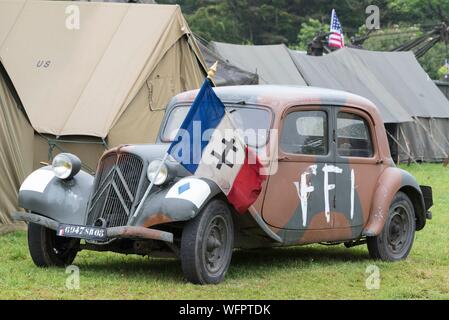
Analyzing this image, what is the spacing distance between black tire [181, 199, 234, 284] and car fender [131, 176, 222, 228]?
121 mm

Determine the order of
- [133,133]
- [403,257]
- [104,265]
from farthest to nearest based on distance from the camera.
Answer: [133,133] < [403,257] < [104,265]

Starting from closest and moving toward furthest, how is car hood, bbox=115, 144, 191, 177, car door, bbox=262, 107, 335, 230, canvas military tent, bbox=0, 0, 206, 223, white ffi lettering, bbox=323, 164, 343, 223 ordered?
car hood, bbox=115, 144, 191, 177 < car door, bbox=262, 107, 335, 230 < white ffi lettering, bbox=323, 164, 343, 223 < canvas military tent, bbox=0, 0, 206, 223

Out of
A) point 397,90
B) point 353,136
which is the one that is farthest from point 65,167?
point 397,90

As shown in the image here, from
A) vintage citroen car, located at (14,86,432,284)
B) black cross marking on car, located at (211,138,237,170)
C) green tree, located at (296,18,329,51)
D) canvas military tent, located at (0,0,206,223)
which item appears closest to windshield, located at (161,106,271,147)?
vintage citroen car, located at (14,86,432,284)

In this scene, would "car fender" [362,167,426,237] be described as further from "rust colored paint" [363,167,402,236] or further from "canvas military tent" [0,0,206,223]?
"canvas military tent" [0,0,206,223]

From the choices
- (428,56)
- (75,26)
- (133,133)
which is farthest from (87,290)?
(428,56)

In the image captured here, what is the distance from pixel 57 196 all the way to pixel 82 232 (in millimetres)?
683

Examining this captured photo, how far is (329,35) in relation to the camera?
29969 mm

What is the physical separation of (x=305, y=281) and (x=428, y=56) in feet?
124

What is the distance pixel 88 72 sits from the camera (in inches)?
487

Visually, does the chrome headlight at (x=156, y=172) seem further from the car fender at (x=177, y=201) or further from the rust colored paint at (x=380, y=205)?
the rust colored paint at (x=380, y=205)

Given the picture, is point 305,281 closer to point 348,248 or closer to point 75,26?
point 348,248

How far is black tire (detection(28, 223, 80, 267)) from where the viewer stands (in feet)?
26.6

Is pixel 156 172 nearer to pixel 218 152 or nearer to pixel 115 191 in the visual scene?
pixel 115 191
